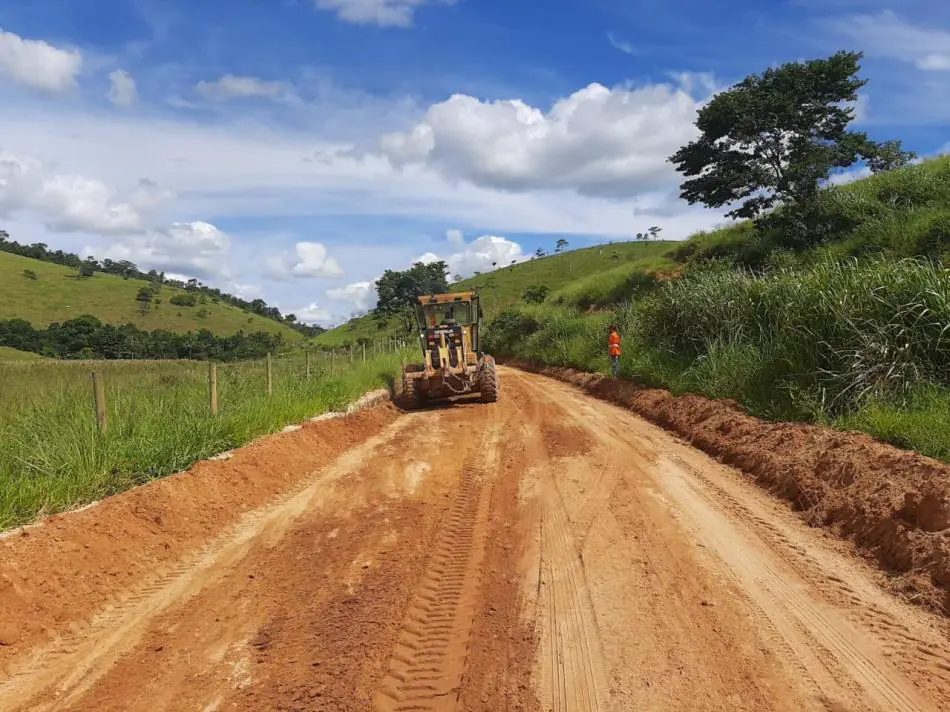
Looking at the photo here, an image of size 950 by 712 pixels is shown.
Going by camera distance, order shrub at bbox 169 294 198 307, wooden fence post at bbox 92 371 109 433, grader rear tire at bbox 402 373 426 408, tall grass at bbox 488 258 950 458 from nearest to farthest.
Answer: wooden fence post at bbox 92 371 109 433 < tall grass at bbox 488 258 950 458 < grader rear tire at bbox 402 373 426 408 < shrub at bbox 169 294 198 307

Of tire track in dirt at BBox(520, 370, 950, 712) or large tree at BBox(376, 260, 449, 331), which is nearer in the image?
tire track in dirt at BBox(520, 370, 950, 712)

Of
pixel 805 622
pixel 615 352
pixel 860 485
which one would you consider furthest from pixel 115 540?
pixel 615 352

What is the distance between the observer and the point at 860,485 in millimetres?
6055

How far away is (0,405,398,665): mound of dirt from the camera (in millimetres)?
4387

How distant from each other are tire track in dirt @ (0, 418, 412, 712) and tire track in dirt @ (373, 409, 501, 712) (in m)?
1.77

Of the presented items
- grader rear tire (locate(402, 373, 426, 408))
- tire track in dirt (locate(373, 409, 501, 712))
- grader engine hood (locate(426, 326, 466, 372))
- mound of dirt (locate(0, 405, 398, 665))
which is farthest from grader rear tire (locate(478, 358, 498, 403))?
tire track in dirt (locate(373, 409, 501, 712))

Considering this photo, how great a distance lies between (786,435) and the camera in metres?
8.15

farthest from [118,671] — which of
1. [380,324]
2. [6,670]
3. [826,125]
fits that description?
[380,324]

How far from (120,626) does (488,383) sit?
37.0ft

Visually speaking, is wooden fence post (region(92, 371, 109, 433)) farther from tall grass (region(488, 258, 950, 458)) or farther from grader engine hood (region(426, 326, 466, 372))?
tall grass (region(488, 258, 950, 458))

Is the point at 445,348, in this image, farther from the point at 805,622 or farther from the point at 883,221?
the point at 883,221

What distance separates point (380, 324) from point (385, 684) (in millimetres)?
67513

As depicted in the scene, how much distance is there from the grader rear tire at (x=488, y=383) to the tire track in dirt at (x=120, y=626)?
8.47 meters

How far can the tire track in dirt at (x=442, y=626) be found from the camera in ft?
11.1
